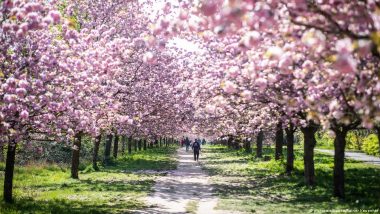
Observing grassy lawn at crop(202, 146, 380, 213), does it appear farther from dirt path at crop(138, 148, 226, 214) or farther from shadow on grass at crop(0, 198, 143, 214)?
shadow on grass at crop(0, 198, 143, 214)

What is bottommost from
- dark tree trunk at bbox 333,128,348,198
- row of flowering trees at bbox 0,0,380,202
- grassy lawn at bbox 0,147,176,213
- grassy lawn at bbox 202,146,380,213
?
grassy lawn at bbox 0,147,176,213

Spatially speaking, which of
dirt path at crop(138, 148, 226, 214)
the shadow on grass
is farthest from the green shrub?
the shadow on grass

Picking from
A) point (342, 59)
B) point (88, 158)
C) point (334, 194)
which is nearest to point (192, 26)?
point (342, 59)

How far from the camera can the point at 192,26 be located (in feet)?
27.9

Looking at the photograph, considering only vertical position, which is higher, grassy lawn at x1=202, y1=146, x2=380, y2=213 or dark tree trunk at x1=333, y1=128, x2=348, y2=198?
dark tree trunk at x1=333, y1=128, x2=348, y2=198

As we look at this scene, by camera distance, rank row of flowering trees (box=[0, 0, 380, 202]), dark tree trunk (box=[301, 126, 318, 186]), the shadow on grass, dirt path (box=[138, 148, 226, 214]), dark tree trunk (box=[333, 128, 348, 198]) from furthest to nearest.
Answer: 1. dark tree trunk (box=[301, 126, 318, 186])
2. dark tree trunk (box=[333, 128, 348, 198])
3. dirt path (box=[138, 148, 226, 214])
4. the shadow on grass
5. row of flowering trees (box=[0, 0, 380, 202])

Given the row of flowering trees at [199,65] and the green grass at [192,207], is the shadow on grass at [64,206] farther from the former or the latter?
the green grass at [192,207]

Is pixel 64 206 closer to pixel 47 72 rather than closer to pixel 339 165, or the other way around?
pixel 47 72

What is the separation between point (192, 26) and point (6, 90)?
532cm

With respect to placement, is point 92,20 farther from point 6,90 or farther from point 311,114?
point 311,114

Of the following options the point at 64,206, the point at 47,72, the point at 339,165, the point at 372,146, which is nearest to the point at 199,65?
the point at 339,165

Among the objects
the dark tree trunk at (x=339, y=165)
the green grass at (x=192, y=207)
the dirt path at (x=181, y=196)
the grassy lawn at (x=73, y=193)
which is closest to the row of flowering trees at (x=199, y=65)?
the dark tree trunk at (x=339, y=165)

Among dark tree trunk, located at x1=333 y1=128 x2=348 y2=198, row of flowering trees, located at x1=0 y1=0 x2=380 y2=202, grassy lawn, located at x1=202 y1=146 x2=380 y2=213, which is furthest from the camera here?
dark tree trunk, located at x1=333 y1=128 x2=348 y2=198

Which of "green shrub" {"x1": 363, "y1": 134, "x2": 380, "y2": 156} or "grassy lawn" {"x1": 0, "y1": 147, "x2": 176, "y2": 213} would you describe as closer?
"grassy lawn" {"x1": 0, "y1": 147, "x2": 176, "y2": 213}
